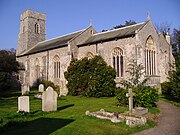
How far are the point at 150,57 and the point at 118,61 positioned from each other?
4.67 m

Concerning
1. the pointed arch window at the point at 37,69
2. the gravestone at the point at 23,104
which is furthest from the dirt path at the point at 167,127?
the pointed arch window at the point at 37,69

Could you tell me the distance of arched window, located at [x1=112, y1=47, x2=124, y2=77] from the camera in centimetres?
2570

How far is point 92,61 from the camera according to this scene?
2392 cm

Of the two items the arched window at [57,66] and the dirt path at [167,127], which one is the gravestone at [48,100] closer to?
the dirt path at [167,127]

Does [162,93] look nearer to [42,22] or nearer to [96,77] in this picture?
[96,77]

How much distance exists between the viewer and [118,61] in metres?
26.1

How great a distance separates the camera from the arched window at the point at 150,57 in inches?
1025

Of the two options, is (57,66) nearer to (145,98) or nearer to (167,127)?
(145,98)

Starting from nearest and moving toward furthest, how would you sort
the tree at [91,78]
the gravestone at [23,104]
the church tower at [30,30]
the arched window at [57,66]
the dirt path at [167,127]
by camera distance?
the dirt path at [167,127] → the gravestone at [23,104] → the tree at [91,78] → the arched window at [57,66] → the church tower at [30,30]

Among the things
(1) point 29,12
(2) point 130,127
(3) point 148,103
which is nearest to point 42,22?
(1) point 29,12

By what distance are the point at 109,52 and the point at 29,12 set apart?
26.6 m

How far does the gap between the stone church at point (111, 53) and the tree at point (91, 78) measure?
263 centimetres

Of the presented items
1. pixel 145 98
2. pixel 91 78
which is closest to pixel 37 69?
pixel 91 78

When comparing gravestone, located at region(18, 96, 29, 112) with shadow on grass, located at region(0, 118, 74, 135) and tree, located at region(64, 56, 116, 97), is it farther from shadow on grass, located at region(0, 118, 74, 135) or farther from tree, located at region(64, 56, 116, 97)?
tree, located at region(64, 56, 116, 97)
